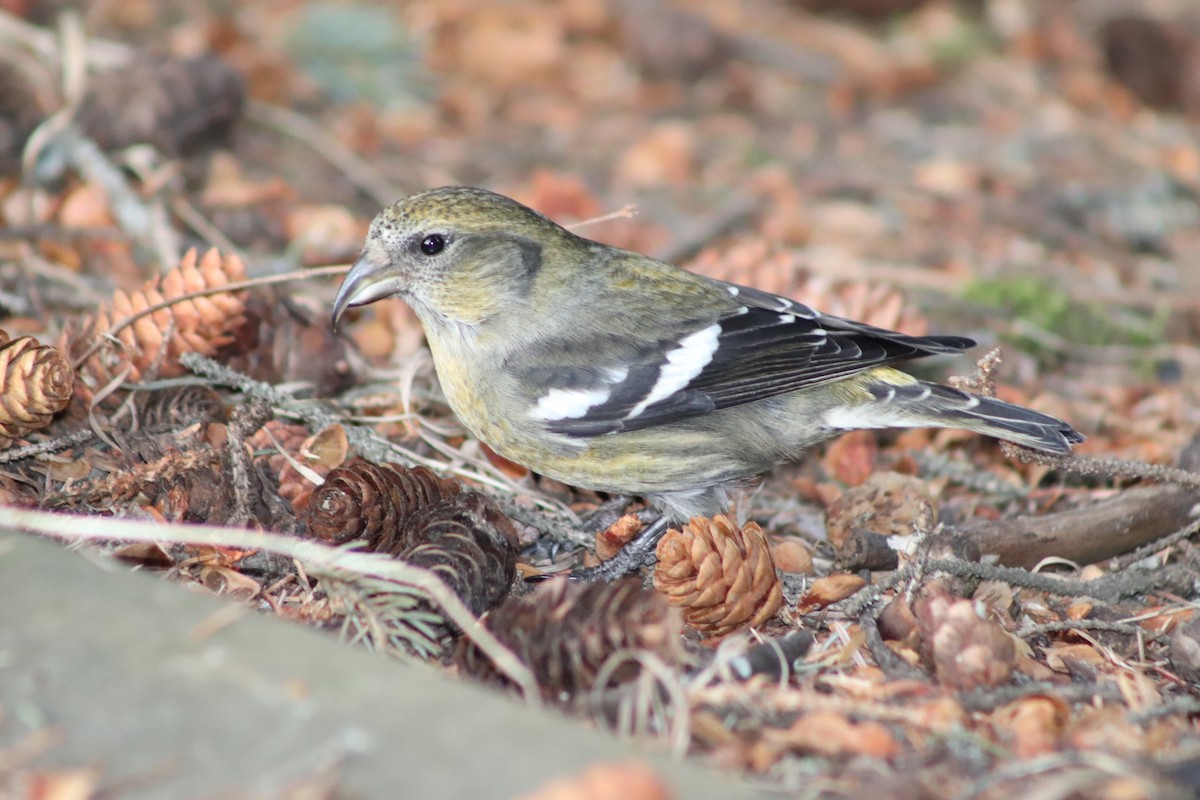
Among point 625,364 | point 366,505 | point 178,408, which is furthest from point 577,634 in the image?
point 178,408

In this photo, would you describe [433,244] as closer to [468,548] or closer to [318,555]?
[468,548]

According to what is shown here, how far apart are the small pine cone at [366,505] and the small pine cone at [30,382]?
2.22 ft

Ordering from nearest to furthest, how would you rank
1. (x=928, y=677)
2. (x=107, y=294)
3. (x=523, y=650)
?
1. (x=523, y=650)
2. (x=928, y=677)
3. (x=107, y=294)

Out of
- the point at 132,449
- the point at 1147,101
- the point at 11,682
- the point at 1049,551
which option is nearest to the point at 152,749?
the point at 11,682

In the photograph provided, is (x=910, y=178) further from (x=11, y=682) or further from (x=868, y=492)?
(x=11, y=682)

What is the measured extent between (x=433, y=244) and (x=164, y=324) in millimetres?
829

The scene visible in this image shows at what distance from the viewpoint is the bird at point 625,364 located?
3.44 metres

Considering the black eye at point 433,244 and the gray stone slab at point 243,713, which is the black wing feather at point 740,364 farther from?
the gray stone slab at point 243,713

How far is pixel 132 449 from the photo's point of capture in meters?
3.13

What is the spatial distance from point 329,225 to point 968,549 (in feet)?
9.73

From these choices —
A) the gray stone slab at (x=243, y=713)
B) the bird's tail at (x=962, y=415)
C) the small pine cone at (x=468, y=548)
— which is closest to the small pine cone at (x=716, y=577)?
the small pine cone at (x=468, y=548)

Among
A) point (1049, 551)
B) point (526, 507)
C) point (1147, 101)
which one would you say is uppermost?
point (1147, 101)

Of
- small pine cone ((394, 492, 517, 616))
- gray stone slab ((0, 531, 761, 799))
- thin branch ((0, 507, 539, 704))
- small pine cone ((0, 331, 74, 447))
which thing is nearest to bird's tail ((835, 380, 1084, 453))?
small pine cone ((394, 492, 517, 616))

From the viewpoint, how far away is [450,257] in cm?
361
